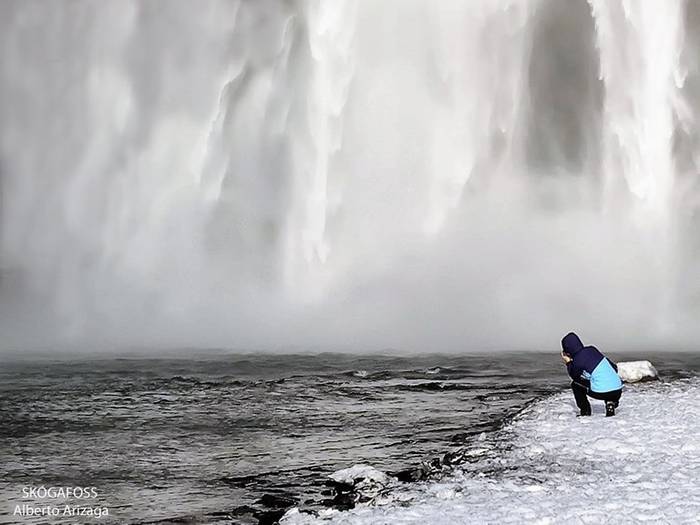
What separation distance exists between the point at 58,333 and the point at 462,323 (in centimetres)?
2397

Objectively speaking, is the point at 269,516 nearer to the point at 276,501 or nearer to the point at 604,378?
the point at 276,501

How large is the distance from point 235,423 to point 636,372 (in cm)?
1043

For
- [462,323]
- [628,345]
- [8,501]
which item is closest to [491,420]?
[8,501]

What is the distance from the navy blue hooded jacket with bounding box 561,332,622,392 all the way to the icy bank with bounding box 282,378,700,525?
0.71 m

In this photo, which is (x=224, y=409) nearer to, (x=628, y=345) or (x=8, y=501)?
(x=8, y=501)

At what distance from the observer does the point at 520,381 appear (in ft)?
75.0

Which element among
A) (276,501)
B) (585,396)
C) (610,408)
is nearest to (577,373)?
(585,396)

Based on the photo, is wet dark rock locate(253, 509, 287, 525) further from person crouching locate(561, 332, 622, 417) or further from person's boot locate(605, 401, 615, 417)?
person's boot locate(605, 401, 615, 417)

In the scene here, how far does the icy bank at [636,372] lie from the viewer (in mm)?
19734

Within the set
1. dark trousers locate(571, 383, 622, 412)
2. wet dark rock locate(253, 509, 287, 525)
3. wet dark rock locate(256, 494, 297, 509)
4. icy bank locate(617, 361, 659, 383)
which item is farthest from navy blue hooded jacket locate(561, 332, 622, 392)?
icy bank locate(617, 361, 659, 383)

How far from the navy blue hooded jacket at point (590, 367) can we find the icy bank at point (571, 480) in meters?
0.71

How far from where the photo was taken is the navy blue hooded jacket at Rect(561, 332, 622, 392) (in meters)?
13.3

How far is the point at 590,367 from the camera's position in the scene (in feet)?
43.6

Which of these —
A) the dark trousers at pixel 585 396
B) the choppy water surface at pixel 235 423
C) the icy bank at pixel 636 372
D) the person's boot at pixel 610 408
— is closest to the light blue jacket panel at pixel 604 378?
the dark trousers at pixel 585 396
